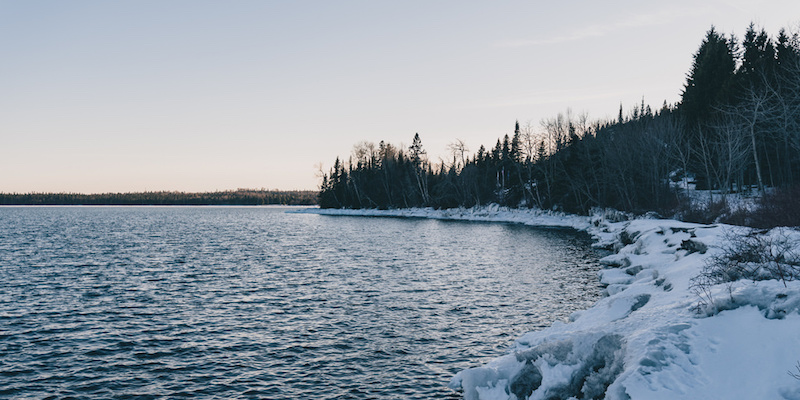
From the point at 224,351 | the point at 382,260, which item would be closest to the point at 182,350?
the point at 224,351

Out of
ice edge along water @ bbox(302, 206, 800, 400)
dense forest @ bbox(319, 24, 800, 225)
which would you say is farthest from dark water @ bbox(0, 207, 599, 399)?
dense forest @ bbox(319, 24, 800, 225)

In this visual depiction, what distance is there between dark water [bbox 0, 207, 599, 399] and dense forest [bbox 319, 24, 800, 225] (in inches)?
1031

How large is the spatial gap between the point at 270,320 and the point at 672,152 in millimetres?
60068

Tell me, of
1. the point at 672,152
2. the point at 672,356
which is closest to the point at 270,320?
the point at 672,356

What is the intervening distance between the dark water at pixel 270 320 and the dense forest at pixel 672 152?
26.2m

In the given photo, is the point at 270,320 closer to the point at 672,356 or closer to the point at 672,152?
the point at 672,356

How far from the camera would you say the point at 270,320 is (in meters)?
17.5

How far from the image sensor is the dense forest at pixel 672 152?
1822 inches

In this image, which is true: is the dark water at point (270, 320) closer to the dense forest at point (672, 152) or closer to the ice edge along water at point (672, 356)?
the ice edge along water at point (672, 356)

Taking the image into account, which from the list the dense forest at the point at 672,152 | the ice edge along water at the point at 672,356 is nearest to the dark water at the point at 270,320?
the ice edge along water at the point at 672,356

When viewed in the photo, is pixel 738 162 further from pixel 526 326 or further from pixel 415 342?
pixel 415 342

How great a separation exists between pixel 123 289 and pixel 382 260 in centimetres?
1692

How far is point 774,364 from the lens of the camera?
24.3ft

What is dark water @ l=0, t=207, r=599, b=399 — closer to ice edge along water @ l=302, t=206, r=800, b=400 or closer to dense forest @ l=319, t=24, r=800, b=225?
ice edge along water @ l=302, t=206, r=800, b=400
